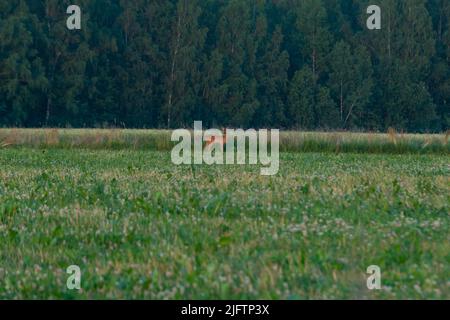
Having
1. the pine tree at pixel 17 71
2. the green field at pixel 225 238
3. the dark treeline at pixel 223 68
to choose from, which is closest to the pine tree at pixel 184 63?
the dark treeline at pixel 223 68

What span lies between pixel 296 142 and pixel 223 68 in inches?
1350

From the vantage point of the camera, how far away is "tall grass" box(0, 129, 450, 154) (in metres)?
30.5

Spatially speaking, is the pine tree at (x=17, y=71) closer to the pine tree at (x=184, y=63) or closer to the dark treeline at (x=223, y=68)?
the dark treeline at (x=223, y=68)

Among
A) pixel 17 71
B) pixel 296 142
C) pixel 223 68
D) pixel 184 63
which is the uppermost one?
pixel 184 63

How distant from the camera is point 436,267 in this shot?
702 cm

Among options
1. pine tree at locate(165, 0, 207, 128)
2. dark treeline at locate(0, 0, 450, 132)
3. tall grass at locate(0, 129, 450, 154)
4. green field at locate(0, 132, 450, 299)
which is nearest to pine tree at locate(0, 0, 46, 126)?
dark treeline at locate(0, 0, 450, 132)

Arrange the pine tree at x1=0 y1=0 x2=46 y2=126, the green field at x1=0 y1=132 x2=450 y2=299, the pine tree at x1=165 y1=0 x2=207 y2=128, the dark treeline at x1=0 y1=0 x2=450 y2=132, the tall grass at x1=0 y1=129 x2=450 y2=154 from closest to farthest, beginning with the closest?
the green field at x1=0 y1=132 x2=450 y2=299
the tall grass at x1=0 y1=129 x2=450 y2=154
the pine tree at x1=0 y1=0 x2=46 y2=126
the dark treeline at x1=0 y1=0 x2=450 y2=132
the pine tree at x1=165 y1=0 x2=207 y2=128

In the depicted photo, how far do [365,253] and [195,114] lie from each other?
56.2m

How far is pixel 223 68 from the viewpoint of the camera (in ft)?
211

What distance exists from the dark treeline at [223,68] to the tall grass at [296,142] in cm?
2628

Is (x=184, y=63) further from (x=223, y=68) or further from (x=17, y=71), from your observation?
(x=17, y=71)

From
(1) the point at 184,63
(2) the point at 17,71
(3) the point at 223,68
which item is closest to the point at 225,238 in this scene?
(2) the point at 17,71

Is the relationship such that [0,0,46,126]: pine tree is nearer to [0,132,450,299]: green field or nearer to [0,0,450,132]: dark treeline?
[0,0,450,132]: dark treeline

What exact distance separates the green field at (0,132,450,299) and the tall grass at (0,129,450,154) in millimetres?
16155
